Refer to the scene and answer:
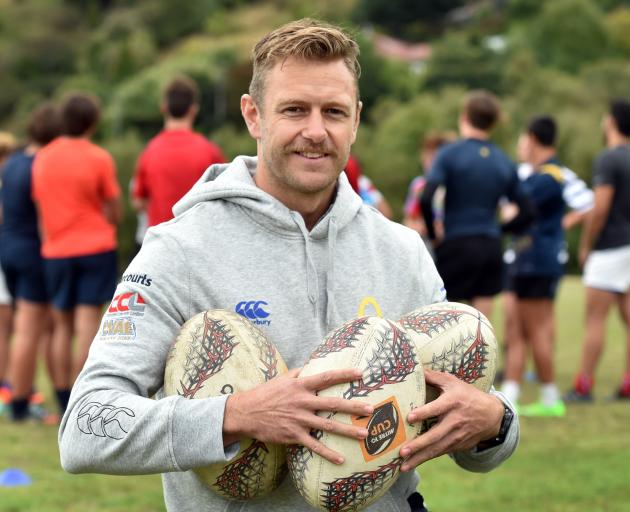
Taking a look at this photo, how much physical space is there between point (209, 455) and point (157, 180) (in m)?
5.36

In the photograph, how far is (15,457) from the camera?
23.4 feet

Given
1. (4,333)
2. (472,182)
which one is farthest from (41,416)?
(472,182)

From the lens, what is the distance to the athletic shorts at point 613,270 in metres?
9.20

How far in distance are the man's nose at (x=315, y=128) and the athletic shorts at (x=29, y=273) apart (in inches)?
238

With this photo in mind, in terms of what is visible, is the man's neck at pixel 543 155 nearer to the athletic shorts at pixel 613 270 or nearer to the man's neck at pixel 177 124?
the athletic shorts at pixel 613 270

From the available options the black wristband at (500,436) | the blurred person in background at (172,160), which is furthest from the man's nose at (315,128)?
the blurred person in background at (172,160)

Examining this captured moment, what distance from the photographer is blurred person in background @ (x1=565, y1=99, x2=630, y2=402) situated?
9.12m

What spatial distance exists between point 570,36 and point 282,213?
356ft

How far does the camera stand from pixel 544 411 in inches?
333

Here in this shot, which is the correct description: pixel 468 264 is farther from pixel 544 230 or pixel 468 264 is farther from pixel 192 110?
pixel 192 110

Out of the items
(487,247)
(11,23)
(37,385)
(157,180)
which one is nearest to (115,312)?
(157,180)

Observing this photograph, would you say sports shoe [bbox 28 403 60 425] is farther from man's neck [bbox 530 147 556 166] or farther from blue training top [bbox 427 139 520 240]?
man's neck [bbox 530 147 556 166]

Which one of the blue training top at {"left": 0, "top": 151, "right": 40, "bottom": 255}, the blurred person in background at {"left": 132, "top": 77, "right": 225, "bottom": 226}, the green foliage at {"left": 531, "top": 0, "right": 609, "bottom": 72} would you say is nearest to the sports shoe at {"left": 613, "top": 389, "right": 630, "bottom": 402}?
the blurred person in background at {"left": 132, "top": 77, "right": 225, "bottom": 226}

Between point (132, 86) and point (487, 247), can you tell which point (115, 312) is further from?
point (132, 86)
